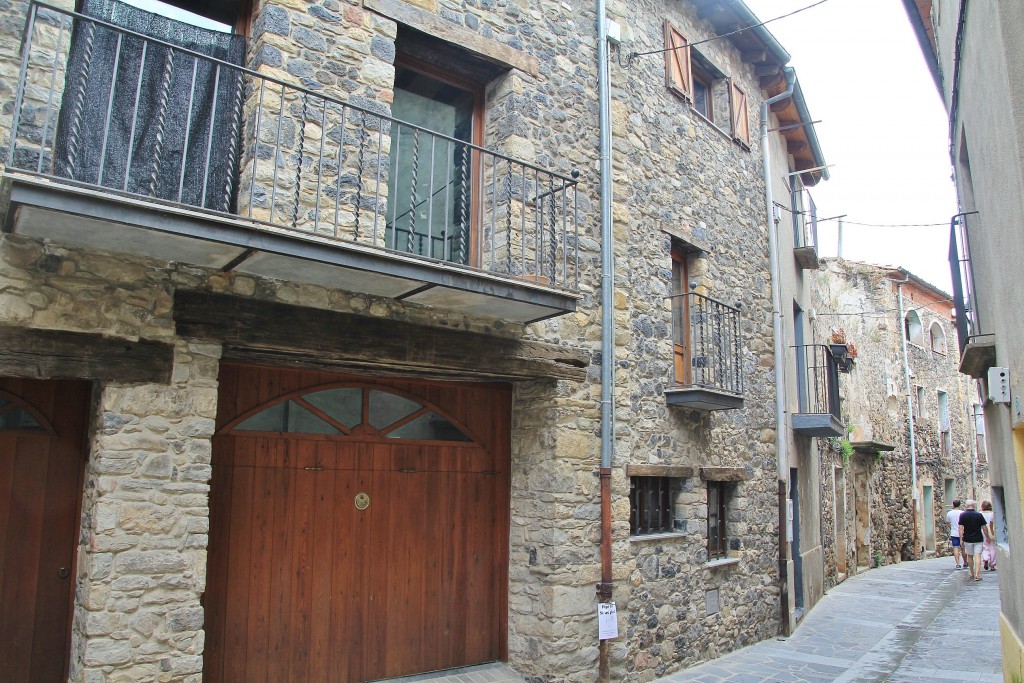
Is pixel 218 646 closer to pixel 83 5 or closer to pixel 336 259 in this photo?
pixel 336 259

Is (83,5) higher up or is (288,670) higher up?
(83,5)

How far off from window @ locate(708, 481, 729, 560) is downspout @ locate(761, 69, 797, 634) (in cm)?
117

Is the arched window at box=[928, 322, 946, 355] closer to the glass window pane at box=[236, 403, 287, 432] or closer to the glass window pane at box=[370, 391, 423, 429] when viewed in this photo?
the glass window pane at box=[370, 391, 423, 429]

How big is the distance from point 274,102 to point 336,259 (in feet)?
4.50

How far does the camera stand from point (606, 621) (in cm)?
628

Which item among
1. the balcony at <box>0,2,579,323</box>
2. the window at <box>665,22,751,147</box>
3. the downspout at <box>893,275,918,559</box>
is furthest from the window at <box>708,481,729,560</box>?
the downspout at <box>893,275,918,559</box>

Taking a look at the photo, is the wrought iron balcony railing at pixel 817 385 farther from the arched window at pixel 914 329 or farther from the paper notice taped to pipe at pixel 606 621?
the arched window at pixel 914 329

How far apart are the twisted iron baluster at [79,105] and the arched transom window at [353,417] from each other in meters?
2.00

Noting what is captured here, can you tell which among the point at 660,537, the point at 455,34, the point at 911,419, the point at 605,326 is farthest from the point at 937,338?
the point at 455,34

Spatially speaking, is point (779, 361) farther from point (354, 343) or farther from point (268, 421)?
point (268, 421)

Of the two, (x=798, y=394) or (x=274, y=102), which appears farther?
(x=798, y=394)

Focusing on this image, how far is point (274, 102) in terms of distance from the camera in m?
4.94

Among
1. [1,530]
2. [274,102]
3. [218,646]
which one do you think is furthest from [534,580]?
[274,102]

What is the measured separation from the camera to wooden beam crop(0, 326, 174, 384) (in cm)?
391
